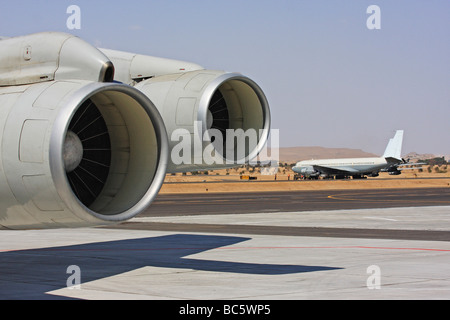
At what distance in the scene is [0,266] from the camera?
18.0 metres

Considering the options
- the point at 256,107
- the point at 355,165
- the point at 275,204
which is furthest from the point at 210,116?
the point at 355,165

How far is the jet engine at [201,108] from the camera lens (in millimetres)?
14297

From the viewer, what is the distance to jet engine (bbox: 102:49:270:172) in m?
14.3

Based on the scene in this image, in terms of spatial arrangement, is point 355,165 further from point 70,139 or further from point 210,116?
point 70,139

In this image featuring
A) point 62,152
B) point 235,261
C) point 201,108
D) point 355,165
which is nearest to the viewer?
point 62,152

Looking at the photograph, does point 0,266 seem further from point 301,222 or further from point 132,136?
point 301,222

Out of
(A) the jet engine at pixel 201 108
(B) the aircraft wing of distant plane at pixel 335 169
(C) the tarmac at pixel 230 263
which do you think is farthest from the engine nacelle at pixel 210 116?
(B) the aircraft wing of distant plane at pixel 335 169

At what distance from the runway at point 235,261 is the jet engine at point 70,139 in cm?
209

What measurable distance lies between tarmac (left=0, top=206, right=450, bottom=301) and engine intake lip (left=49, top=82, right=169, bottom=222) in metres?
1.88

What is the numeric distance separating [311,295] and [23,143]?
19.2 feet

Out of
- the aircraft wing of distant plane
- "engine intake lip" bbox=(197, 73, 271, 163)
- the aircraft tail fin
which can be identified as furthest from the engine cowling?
the aircraft tail fin

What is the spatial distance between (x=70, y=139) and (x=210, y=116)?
14.1ft

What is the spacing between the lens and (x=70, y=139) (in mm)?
11742

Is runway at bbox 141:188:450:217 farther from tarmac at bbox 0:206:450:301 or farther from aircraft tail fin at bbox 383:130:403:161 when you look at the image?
aircraft tail fin at bbox 383:130:403:161
